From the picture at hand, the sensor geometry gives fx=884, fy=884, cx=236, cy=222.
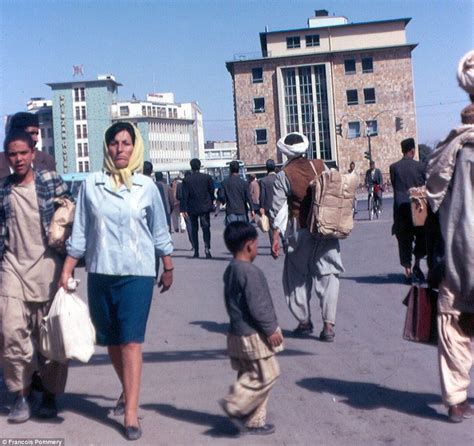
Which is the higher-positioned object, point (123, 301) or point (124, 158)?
point (124, 158)

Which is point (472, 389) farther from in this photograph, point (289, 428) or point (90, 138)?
point (90, 138)

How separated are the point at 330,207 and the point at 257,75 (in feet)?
285

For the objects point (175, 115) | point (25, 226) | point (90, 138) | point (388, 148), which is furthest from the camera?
point (175, 115)

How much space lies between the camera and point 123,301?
5430 mm

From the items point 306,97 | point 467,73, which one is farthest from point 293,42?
point 467,73

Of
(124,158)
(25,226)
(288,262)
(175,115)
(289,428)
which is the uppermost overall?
(175,115)

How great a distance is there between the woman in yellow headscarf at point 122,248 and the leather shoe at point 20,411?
72cm

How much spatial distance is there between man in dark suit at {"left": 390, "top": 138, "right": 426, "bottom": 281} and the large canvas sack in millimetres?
3800

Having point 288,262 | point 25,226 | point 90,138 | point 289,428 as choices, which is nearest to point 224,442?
point 289,428

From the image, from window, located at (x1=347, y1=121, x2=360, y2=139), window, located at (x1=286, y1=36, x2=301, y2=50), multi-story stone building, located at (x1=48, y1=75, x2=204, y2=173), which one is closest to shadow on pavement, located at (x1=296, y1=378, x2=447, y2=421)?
window, located at (x1=347, y1=121, x2=360, y2=139)

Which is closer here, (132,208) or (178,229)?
(132,208)

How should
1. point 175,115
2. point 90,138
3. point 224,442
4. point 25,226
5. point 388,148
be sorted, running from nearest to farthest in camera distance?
1. point 224,442
2. point 25,226
3. point 388,148
4. point 90,138
5. point 175,115

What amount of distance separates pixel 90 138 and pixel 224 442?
140 metres

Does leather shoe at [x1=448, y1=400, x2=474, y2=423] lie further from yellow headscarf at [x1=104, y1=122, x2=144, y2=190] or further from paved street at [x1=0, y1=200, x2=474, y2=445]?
yellow headscarf at [x1=104, y1=122, x2=144, y2=190]
